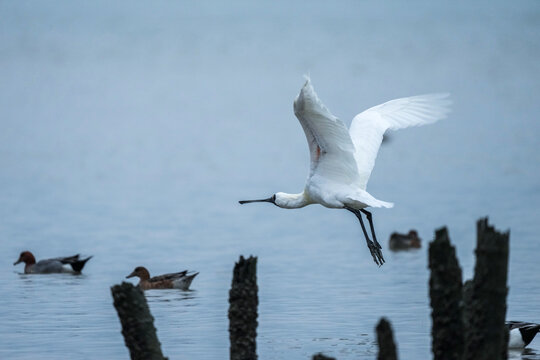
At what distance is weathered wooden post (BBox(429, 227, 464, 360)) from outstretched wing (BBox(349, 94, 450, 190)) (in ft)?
18.6

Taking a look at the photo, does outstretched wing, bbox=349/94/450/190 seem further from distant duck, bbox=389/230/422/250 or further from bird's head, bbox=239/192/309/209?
distant duck, bbox=389/230/422/250

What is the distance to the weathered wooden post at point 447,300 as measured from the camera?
848 centimetres

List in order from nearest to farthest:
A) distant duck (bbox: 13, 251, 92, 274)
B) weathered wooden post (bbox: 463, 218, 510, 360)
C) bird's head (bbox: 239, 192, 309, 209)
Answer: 1. weathered wooden post (bbox: 463, 218, 510, 360)
2. bird's head (bbox: 239, 192, 309, 209)
3. distant duck (bbox: 13, 251, 92, 274)

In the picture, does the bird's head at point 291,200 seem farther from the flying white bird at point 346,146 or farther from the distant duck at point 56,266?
the distant duck at point 56,266

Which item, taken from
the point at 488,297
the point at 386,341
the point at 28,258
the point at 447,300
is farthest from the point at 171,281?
the point at 386,341

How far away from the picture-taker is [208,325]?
1371cm

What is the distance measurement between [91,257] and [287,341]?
7411mm

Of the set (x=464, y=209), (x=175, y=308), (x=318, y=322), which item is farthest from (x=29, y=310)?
(x=464, y=209)

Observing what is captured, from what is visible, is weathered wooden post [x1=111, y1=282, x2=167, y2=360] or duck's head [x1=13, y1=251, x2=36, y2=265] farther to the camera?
duck's head [x1=13, y1=251, x2=36, y2=265]

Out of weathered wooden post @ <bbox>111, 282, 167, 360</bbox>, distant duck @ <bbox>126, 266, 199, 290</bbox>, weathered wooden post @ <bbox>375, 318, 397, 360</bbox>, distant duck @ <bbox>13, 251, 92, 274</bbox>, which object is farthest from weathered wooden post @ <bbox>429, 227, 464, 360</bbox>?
distant duck @ <bbox>13, 251, 92, 274</bbox>

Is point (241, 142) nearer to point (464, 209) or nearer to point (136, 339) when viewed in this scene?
point (464, 209)

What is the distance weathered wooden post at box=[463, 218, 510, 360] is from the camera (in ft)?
27.3

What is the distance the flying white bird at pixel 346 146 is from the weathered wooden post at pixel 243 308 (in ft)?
8.07

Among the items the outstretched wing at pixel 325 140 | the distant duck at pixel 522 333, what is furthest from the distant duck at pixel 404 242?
the distant duck at pixel 522 333
